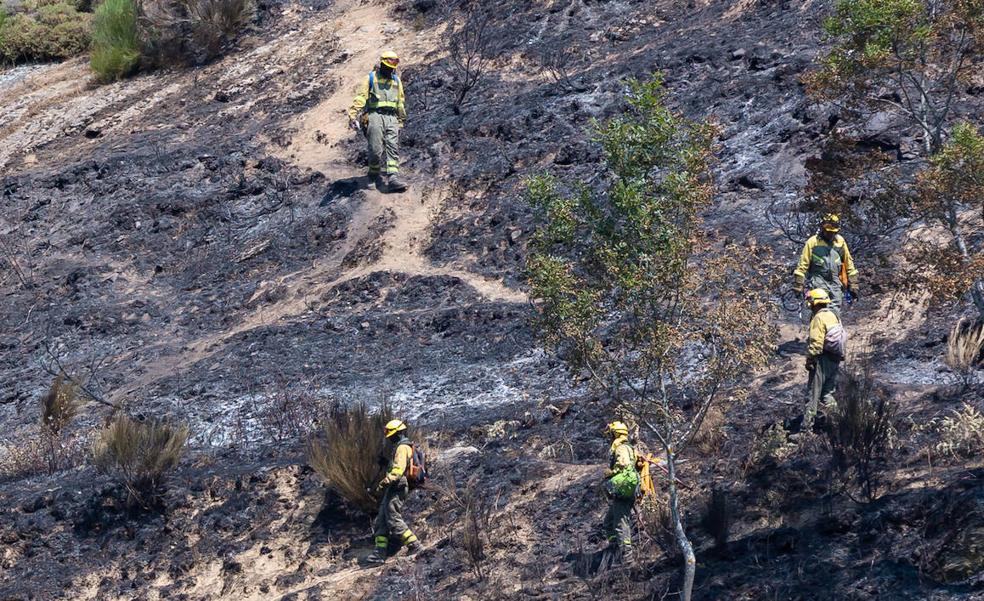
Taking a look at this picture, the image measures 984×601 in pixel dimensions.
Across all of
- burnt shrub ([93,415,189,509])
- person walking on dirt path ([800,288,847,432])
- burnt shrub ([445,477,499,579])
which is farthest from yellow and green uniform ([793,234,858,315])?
burnt shrub ([93,415,189,509])

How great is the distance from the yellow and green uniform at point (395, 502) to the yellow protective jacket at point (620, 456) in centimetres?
190

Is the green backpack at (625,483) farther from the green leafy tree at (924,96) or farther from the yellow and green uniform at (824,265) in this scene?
the yellow and green uniform at (824,265)

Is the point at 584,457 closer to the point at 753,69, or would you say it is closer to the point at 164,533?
the point at 164,533

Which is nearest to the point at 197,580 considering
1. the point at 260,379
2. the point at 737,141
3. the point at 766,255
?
the point at 260,379

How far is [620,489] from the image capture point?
8.81 metres

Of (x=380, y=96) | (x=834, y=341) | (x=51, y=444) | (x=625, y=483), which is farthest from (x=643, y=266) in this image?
(x=380, y=96)

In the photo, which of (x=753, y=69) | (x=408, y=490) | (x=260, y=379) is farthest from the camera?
(x=753, y=69)

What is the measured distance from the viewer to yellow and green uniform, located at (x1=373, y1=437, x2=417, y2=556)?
32.6 feet

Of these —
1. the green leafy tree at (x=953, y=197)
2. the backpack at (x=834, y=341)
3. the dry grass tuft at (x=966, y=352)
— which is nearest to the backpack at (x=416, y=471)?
the backpack at (x=834, y=341)

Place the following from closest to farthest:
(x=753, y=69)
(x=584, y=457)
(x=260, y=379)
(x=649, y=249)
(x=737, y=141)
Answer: (x=649, y=249)
(x=584, y=457)
(x=260, y=379)
(x=737, y=141)
(x=753, y=69)

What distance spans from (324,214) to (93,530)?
6454 millimetres

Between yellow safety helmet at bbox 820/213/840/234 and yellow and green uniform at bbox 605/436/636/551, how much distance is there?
2.59 meters

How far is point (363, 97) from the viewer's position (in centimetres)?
1653

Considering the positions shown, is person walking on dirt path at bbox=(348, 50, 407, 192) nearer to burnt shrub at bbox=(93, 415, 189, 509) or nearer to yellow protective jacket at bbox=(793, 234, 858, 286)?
burnt shrub at bbox=(93, 415, 189, 509)
